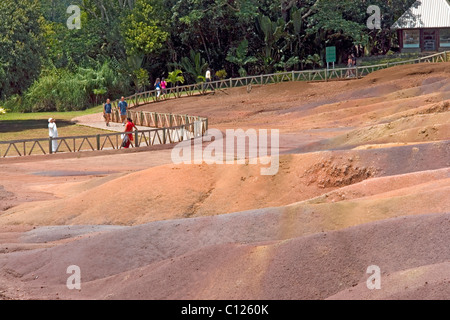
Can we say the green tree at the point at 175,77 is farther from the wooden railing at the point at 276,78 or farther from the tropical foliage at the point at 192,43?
the wooden railing at the point at 276,78

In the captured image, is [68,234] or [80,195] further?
[80,195]

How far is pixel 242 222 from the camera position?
16.1 meters

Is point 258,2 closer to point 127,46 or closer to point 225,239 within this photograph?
point 127,46

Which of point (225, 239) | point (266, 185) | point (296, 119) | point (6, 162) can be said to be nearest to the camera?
point (225, 239)

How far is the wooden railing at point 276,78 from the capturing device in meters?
52.3

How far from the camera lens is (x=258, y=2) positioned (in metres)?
58.8

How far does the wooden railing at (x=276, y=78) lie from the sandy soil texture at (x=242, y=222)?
725 inches

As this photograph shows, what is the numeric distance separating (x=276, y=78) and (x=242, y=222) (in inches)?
1551

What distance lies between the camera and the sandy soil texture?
12148mm

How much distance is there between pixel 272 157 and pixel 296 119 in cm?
1895

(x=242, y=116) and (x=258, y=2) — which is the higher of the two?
(x=258, y=2)

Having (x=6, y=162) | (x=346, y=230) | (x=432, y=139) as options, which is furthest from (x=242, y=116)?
(x=346, y=230)

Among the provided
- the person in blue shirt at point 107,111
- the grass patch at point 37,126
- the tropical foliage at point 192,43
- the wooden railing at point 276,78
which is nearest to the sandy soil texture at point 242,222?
the grass patch at point 37,126

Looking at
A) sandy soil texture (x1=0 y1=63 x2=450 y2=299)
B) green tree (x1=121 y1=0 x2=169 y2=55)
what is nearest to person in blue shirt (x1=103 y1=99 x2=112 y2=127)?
green tree (x1=121 y1=0 x2=169 y2=55)
